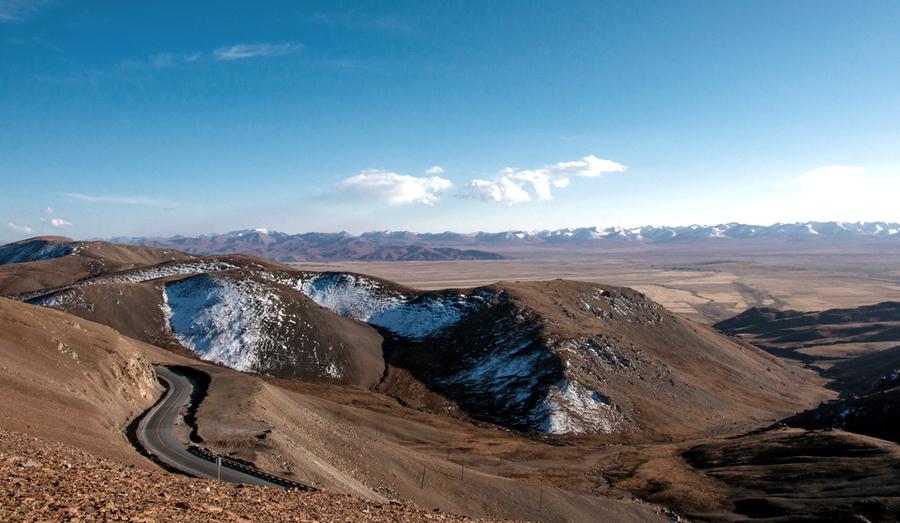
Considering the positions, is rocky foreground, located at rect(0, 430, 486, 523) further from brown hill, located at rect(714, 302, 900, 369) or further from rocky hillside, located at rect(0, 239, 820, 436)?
brown hill, located at rect(714, 302, 900, 369)

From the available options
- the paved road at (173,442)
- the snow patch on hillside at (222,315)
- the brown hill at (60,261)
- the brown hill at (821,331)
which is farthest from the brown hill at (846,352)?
the brown hill at (60,261)

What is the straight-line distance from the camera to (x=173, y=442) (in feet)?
115

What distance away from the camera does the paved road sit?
2938 centimetres

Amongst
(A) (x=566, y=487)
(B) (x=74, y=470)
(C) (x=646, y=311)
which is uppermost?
(B) (x=74, y=470)

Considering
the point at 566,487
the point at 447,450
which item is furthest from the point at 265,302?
the point at 566,487

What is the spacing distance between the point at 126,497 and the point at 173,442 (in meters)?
21.0

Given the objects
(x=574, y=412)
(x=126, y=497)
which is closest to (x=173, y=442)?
(x=126, y=497)

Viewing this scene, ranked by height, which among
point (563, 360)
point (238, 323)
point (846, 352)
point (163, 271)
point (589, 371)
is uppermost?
point (163, 271)

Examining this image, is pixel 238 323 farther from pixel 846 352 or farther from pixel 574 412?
pixel 846 352

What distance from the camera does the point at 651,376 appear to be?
92562 mm

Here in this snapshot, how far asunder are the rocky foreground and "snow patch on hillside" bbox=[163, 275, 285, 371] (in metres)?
69.0

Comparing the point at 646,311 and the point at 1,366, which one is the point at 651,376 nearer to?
the point at 646,311

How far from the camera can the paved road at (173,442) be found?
2938 centimetres

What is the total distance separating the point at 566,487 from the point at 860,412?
43933mm
